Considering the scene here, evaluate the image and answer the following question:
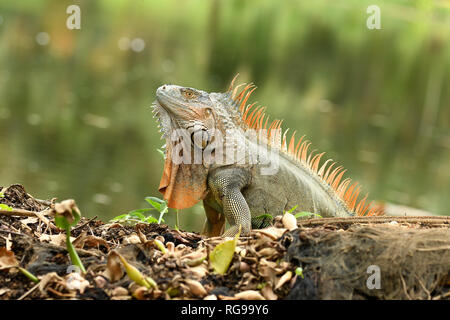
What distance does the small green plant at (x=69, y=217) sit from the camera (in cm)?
305

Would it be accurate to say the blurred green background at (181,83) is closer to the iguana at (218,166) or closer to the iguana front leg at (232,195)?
the iguana at (218,166)

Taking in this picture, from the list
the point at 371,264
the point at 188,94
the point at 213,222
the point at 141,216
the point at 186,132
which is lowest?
the point at 213,222

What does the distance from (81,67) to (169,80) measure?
318cm

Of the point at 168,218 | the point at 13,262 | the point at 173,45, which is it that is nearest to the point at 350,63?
the point at 173,45

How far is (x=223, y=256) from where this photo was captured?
345 centimetres

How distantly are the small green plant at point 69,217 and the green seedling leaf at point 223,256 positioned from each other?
0.71 metres

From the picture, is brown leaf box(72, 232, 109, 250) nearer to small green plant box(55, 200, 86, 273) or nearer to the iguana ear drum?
small green plant box(55, 200, 86, 273)

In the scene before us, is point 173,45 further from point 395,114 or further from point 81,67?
point 395,114

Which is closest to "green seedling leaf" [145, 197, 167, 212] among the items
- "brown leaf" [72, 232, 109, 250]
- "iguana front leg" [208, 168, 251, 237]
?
"iguana front leg" [208, 168, 251, 237]

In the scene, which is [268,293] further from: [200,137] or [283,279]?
[200,137]

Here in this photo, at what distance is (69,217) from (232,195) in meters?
2.22

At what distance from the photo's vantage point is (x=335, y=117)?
19953mm

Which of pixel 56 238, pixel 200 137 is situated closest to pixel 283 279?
pixel 56 238

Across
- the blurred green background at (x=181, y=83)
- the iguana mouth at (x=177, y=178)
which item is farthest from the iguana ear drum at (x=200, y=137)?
the blurred green background at (x=181, y=83)
